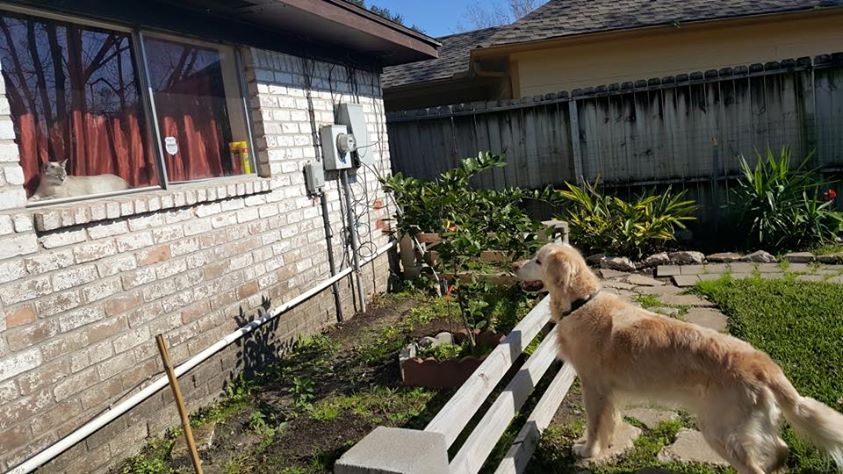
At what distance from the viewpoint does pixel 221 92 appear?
4.45 metres

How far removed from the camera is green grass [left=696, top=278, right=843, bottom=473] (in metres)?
3.03

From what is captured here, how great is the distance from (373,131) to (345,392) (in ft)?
12.1

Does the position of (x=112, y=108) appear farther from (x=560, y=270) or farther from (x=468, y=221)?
(x=560, y=270)

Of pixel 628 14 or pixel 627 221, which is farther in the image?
pixel 628 14

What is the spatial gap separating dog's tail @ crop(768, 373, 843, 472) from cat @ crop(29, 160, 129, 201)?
3.71 m

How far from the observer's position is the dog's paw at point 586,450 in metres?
2.73

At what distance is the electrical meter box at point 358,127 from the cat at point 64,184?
2.72 meters

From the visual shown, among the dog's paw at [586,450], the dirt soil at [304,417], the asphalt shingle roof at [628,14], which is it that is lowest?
the dog's paw at [586,450]

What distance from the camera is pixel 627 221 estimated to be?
6.58 m

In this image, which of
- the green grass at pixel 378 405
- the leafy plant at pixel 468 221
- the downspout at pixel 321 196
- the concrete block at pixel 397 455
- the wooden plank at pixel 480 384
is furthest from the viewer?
the downspout at pixel 321 196

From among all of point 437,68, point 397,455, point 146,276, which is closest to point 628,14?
point 437,68

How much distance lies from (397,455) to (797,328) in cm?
366

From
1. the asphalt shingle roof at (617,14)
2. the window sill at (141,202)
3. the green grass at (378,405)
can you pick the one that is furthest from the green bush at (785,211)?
the window sill at (141,202)

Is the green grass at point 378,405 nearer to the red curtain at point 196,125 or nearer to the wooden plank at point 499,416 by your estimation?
the wooden plank at point 499,416
